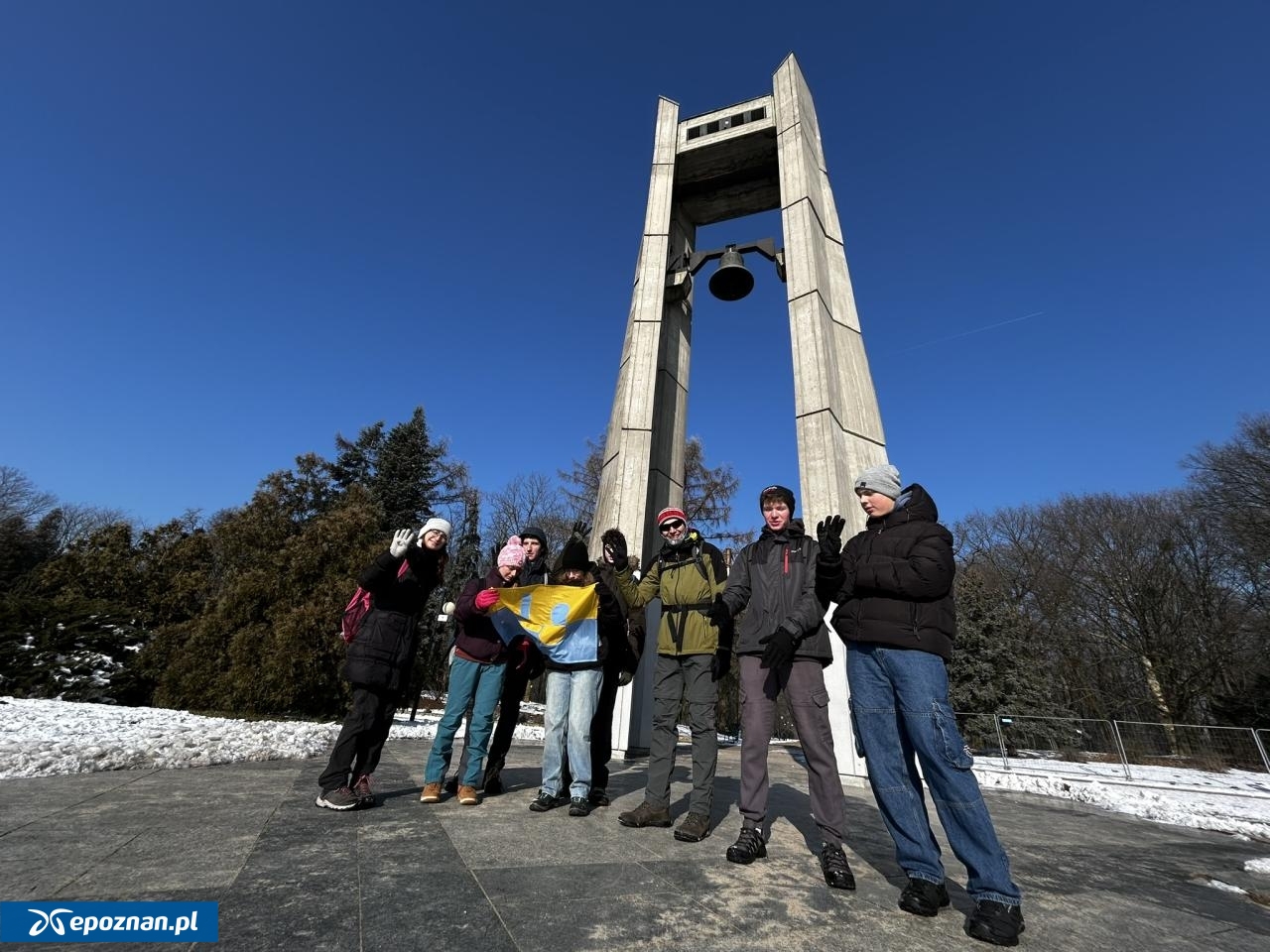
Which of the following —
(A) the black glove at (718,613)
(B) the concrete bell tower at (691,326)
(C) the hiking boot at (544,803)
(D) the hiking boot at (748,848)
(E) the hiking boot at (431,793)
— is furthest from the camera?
(B) the concrete bell tower at (691,326)

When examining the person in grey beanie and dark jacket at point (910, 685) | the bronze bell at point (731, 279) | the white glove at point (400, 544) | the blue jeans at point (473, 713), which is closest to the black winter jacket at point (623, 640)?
the blue jeans at point (473, 713)

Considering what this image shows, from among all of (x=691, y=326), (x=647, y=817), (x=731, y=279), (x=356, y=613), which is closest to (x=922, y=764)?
(x=647, y=817)

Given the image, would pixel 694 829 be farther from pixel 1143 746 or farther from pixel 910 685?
pixel 1143 746

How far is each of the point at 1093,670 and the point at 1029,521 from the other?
6899mm

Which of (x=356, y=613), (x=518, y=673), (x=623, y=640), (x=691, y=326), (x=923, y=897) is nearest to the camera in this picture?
(x=923, y=897)

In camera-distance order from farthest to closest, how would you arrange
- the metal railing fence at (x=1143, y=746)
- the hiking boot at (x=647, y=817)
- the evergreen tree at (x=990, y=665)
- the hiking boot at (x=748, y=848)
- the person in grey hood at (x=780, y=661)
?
the evergreen tree at (x=990, y=665) → the metal railing fence at (x=1143, y=746) → the hiking boot at (x=647, y=817) → the person in grey hood at (x=780, y=661) → the hiking boot at (x=748, y=848)

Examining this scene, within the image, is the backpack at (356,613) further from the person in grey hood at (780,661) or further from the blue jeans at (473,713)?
the person in grey hood at (780,661)

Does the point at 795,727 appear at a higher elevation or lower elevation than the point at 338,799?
higher

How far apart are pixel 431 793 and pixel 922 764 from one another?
9.61 ft

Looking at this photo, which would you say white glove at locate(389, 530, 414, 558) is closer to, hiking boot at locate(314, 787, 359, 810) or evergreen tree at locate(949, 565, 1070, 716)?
hiking boot at locate(314, 787, 359, 810)

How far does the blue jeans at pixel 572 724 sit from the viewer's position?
342 centimetres

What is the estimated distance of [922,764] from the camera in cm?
229

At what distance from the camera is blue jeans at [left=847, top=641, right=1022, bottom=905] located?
2033 millimetres

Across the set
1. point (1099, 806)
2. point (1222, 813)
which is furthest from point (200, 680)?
point (1222, 813)
